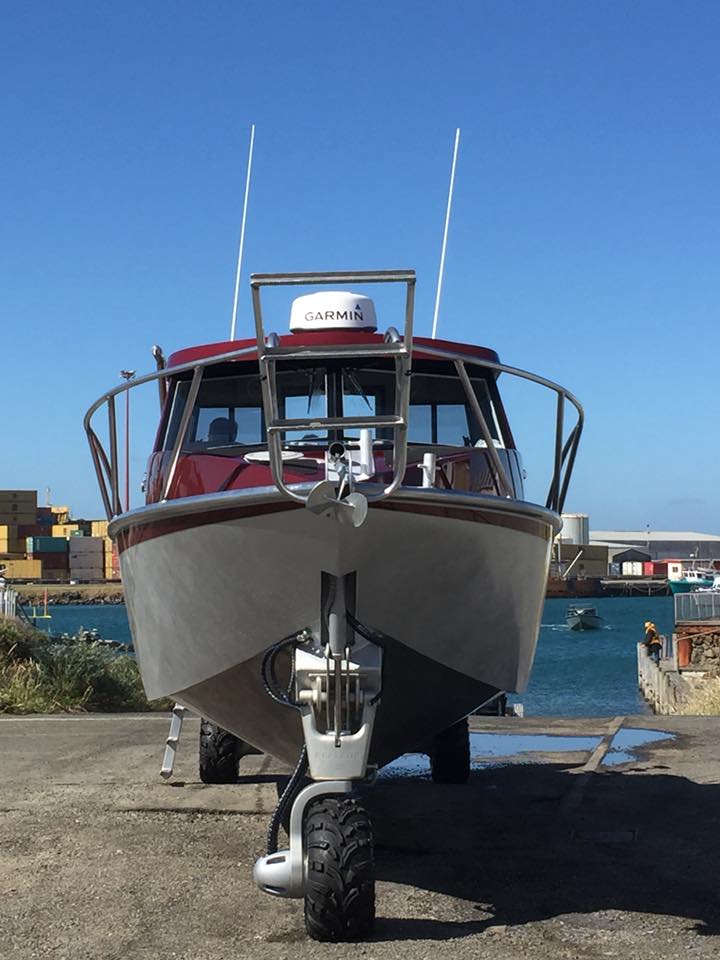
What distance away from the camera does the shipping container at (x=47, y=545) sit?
13384 centimetres

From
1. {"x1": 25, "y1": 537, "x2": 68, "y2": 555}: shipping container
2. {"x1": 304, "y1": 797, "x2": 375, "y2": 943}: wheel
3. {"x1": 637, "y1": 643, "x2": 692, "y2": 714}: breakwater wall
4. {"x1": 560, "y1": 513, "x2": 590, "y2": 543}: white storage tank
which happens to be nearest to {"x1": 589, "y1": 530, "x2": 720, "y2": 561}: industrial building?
{"x1": 560, "y1": 513, "x2": 590, "y2": 543}: white storage tank

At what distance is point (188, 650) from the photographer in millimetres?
6316

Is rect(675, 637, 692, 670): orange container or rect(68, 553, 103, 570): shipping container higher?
rect(68, 553, 103, 570): shipping container

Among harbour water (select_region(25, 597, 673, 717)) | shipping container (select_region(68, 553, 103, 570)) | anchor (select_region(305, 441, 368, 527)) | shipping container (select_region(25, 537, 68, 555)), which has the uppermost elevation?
shipping container (select_region(25, 537, 68, 555))

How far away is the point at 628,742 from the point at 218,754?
416 centimetres

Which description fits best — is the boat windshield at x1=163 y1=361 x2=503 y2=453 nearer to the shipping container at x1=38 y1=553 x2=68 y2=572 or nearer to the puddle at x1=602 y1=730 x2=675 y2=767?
the puddle at x1=602 y1=730 x2=675 y2=767

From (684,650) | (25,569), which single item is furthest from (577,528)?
(684,650)

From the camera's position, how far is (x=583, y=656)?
6209cm

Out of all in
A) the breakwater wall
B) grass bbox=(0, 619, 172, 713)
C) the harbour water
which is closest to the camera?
grass bbox=(0, 619, 172, 713)

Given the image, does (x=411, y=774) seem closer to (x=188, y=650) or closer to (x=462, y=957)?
(x=188, y=650)

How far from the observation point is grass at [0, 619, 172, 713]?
46.3 feet

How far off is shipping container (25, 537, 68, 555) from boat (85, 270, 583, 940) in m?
130

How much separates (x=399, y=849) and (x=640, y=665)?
3505 cm

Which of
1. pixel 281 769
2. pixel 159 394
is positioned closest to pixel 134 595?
pixel 159 394
